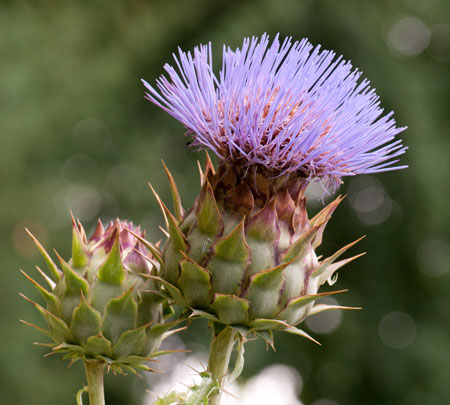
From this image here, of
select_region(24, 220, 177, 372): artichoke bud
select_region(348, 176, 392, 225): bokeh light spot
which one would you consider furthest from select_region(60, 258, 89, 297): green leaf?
select_region(348, 176, 392, 225): bokeh light spot

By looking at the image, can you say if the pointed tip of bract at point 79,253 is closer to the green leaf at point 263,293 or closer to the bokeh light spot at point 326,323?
the green leaf at point 263,293

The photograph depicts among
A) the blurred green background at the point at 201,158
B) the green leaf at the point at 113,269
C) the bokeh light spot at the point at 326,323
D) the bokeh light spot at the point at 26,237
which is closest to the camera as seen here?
the green leaf at the point at 113,269

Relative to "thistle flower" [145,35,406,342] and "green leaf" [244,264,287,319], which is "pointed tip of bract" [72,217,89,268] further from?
"green leaf" [244,264,287,319]

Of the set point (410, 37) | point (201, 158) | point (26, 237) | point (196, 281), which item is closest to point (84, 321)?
point (196, 281)

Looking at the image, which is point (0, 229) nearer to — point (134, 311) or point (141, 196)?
point (141, 196)

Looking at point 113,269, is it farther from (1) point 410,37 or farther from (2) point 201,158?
(1) point 410,37

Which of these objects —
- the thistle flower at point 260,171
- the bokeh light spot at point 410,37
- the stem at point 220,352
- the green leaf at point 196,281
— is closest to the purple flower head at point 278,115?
the thistle flower at point 260,171

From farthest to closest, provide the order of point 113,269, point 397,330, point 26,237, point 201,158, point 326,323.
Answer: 1. point 326,323
2. point 397,330
3. point 201,158
4. point 26,237
5. point 113,269

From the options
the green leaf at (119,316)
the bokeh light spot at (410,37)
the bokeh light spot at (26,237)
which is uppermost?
the bokeh light spot at (410,37)
